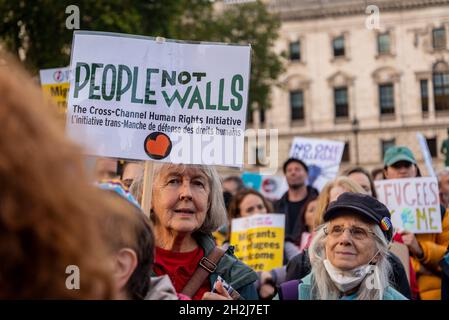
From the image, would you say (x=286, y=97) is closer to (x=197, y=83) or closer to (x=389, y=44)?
(x=389, y=44)

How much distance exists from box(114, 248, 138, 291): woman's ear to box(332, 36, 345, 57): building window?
47133mm

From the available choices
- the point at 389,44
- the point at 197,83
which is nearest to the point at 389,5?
the point at 389,44

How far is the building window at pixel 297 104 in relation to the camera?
48969mm

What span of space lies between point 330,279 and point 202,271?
0.54 meters

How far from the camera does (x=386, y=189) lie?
5.95 metres

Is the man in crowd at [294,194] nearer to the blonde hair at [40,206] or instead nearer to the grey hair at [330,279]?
the grey hair at [330,279]

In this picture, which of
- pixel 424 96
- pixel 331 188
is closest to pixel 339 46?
pixel 424 96

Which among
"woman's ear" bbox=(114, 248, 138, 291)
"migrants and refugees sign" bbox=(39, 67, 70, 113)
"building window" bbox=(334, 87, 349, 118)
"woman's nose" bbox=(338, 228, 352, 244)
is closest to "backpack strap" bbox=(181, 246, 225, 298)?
"woman's nose" bbox=(338, 228, 352, 244)

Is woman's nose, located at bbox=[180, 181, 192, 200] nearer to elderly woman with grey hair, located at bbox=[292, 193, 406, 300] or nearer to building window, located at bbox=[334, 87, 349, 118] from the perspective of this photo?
elderly woman with grey hair, located at bbox=[292, 193, 406, 300]

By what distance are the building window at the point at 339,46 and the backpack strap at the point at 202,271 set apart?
1807 inches

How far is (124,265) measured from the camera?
182 centimetres

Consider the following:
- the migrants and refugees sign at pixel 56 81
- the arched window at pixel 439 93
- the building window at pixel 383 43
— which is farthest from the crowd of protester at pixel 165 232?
the building window at pixel 383 43

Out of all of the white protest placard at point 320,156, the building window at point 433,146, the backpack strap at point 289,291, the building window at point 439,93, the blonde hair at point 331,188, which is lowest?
the backpack strap at point 289,291
